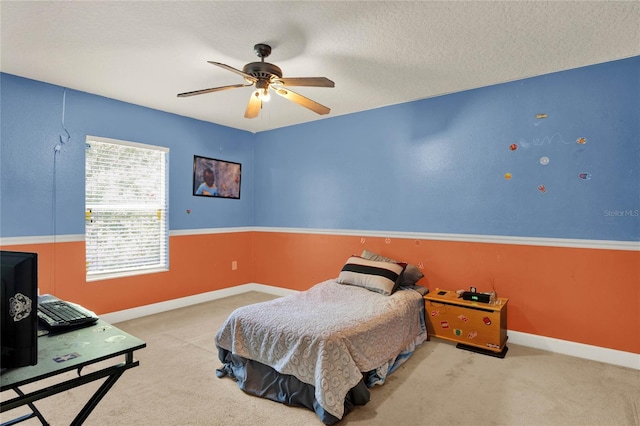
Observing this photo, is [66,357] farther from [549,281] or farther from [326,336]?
[549,281]

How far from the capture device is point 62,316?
167cm

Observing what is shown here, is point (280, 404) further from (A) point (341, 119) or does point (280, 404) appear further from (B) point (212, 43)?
(A) point (341, 119)

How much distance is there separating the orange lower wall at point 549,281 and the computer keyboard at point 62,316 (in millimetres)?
3193

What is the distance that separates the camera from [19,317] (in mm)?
1100

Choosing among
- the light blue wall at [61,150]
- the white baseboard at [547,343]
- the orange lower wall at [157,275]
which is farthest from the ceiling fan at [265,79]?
the white baseboard at [547,343]

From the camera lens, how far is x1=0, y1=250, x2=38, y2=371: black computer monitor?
3.58 feet

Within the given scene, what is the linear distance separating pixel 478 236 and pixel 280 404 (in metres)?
2.51

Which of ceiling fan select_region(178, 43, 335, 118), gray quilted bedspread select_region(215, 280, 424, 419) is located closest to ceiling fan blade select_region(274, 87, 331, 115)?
ceiling fan select_region(178, 43, 335, 118)

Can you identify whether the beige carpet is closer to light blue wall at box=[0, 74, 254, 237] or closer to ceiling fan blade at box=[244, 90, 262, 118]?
light blue wall at box=[0, 74, 254, 237]

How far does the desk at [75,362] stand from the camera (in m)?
1.16

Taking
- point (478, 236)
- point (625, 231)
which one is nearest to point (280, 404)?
point (478, 236)

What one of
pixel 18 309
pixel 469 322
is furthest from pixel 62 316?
pixel 469 322

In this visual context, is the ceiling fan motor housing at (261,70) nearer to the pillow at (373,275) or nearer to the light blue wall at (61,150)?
the pillow at (373,275)

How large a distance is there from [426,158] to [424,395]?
246 cm
